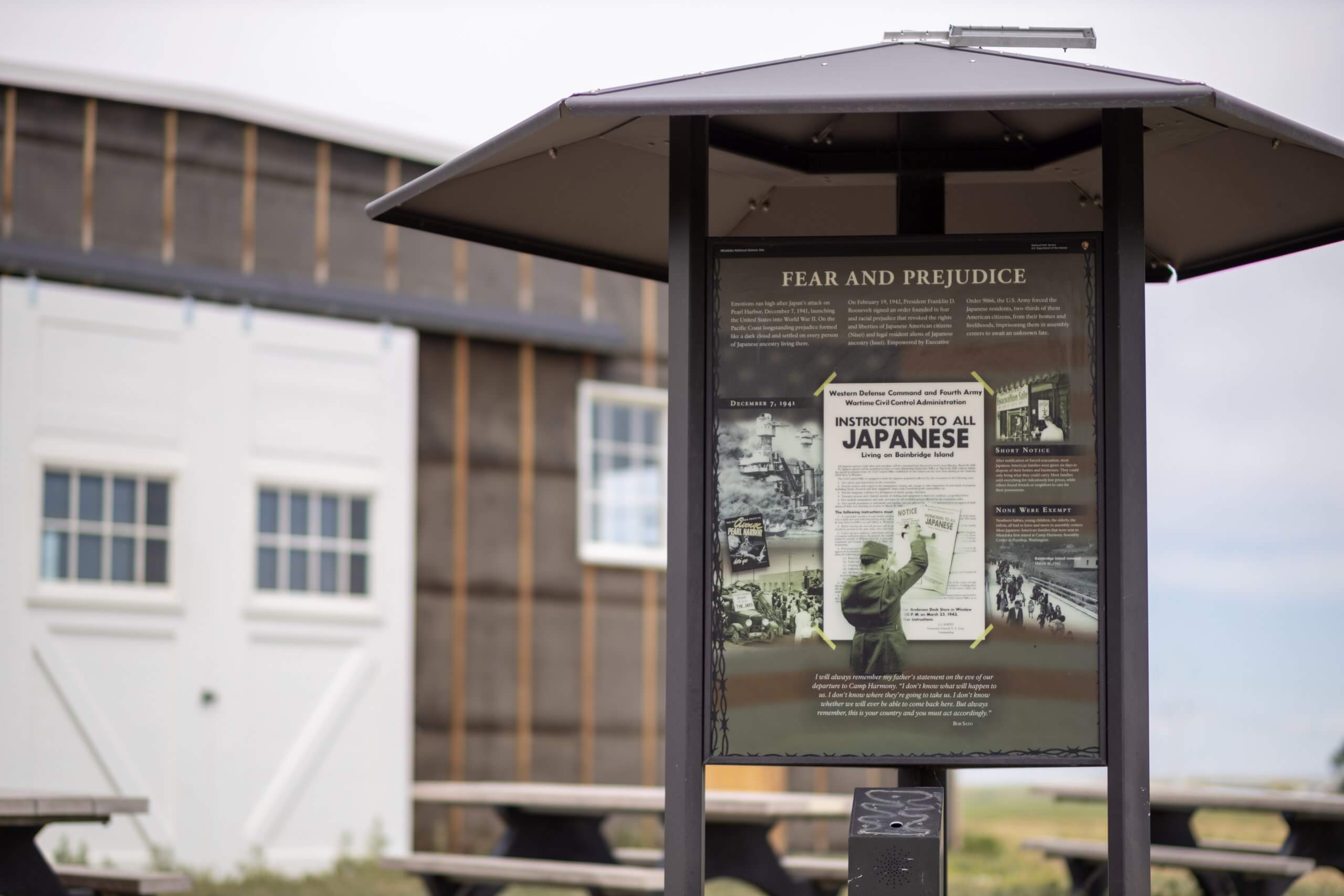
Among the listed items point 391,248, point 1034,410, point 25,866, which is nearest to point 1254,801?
point 1034,410

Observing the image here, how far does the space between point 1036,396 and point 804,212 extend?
161 centimetres

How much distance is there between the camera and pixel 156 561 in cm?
1073

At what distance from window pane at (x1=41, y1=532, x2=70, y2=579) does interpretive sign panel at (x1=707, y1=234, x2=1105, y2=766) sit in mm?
7335

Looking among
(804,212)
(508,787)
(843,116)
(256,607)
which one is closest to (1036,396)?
(843,116)

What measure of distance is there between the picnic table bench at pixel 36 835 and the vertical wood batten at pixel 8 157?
5.57 m

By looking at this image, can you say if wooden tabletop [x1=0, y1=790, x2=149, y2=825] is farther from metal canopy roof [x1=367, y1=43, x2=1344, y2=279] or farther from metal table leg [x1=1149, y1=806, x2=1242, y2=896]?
metal table leg [x1=1149, y1=806, x2=1242, y2=896]

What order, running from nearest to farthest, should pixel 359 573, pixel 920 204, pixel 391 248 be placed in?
pixel 920 204 < pixel 359 573 < pixel 391 248

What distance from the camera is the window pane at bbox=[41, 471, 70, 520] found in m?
10.3

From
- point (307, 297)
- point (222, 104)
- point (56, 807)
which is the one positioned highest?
point (222, 104)

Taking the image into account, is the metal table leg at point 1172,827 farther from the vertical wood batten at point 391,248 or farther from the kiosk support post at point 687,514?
the vertical wood batten at point 391,248

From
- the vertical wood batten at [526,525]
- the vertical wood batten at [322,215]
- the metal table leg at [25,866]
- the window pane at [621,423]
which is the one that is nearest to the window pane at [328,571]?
the vertical wood batten at [526,525]

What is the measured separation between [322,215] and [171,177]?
44.6 inches

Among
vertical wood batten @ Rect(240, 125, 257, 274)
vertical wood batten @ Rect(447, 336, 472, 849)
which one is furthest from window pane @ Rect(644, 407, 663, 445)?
vertical wood batten @ Rect(240, 125, 257, 274)

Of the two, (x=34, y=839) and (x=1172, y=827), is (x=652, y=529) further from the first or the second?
(x=34, y=839)
